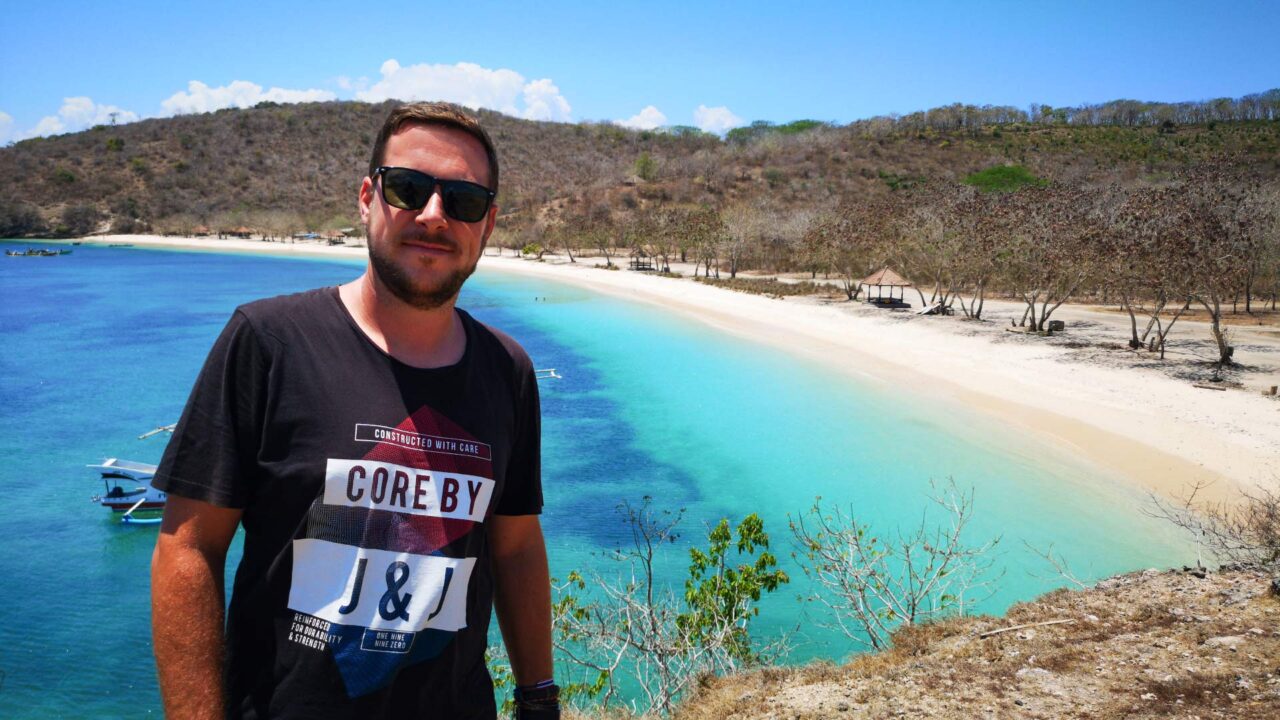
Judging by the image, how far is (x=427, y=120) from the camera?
1.68m

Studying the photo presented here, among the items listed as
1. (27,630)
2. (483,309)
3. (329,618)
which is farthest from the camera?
(483,309)

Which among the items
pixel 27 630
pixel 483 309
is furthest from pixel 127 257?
pixel 27 630

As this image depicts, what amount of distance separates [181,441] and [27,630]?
9.09 meters

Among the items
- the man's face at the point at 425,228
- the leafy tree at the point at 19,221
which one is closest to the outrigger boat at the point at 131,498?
the man's face at the point at 425,228

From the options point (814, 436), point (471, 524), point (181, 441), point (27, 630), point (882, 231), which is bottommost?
point (27, 630)

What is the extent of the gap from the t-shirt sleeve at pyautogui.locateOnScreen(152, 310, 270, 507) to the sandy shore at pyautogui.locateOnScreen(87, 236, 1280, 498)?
13.4 metres

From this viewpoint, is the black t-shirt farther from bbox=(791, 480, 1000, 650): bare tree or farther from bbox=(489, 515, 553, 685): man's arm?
bbox=(791, 480, 1000, 650): bare tree

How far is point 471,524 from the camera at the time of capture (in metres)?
1.61

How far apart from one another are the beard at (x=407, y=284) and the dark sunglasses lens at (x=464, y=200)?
9 cm

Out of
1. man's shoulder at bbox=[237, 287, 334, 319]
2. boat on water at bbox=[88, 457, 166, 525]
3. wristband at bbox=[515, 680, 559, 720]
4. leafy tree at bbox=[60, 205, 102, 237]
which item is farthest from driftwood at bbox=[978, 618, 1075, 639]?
leafy tree at bbox=[60, 205, 102, 237]

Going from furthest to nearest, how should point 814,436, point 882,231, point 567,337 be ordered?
point 882,231
point 567,337
point 814,436

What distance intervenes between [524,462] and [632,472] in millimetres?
11296

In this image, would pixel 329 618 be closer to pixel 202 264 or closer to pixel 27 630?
pixel 27 630

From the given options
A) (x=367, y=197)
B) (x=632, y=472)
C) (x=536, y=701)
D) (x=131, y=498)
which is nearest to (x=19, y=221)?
(x=131, y=498)
